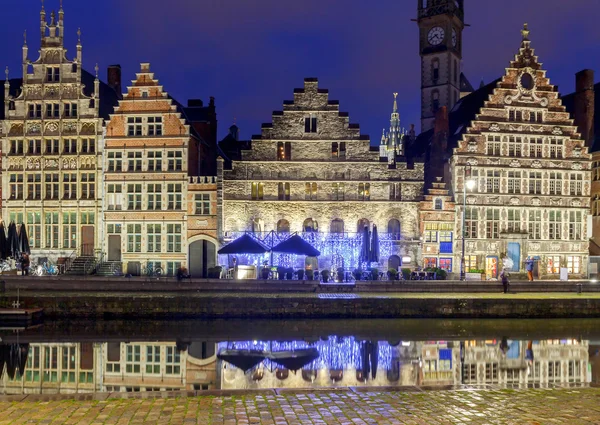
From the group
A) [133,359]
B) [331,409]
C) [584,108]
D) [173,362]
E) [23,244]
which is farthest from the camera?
[584,108]

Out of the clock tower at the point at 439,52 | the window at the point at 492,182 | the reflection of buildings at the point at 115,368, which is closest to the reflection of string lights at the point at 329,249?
the window at the point at 492,182

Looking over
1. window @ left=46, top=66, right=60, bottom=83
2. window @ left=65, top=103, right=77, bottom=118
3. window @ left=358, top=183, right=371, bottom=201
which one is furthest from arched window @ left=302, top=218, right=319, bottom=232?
window @ left=46, top=66, right=60, bottom=83

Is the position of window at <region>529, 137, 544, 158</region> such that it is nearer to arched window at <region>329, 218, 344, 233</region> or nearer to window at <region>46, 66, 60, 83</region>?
arched window at <region>329, 218, 344, 233</region>

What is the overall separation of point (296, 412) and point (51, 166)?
3470cm

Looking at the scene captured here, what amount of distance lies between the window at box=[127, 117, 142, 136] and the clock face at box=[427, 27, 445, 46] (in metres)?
32.3

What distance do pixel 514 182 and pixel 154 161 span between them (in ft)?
73.0

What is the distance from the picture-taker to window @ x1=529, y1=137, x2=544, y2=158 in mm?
40781

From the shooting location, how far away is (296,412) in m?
9.73

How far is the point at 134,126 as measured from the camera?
3972cm

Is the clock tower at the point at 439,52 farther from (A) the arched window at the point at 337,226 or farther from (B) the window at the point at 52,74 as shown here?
(B) the window at the point at 52,74

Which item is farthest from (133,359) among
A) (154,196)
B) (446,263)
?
(446,263)

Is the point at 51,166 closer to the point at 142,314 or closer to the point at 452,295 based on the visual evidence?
the point at 142,314

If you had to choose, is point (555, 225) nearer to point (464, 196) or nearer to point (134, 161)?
point (464, 196)

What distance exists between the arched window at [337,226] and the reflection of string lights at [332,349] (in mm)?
16806
